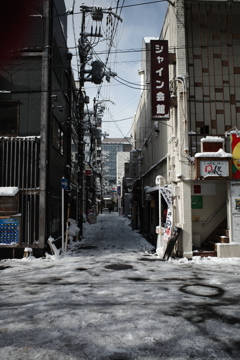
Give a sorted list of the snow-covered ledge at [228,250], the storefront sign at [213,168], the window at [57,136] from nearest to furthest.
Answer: the snow-covered ledge at [228,250]
the storefront sign at [213,168]
the window at [57,136]

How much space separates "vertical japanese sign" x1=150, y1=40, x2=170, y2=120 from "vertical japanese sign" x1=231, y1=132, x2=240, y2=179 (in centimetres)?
320

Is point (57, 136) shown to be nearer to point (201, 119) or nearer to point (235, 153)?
point (201, 119)

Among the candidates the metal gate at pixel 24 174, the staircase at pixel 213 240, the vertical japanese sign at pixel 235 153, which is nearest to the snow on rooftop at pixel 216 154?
the vertical japanese sign at pixel 235 153

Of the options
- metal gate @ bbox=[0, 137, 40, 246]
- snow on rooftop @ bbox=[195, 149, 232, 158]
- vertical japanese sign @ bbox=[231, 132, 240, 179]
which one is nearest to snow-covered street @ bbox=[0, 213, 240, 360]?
metal gate @ bbox=[0, 137, 40, 246]

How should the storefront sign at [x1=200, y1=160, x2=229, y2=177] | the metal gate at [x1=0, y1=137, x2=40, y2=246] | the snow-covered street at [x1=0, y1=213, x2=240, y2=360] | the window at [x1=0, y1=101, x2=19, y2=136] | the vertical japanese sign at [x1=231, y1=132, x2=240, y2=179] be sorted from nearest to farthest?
the snow-covered street at [x1=0, y1=213, x2=240, y2=360]
the storefront sign at [x1=200, y1=160, x2=229, y2=177]
the vertical japanese sign at [x1=231, y1=132, x2=240, y2=179]
the metal gate at [x1=0, y1=137, x2=40, y2=246]
the window at [x1=0, y1=101, x2=19, y2=136]

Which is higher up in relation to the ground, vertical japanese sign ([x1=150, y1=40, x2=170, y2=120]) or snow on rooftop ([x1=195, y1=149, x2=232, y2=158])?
vertical japanese sign ([x1=150, y1=40, x2=170, y2=120])

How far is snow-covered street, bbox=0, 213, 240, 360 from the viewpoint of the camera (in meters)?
3.97

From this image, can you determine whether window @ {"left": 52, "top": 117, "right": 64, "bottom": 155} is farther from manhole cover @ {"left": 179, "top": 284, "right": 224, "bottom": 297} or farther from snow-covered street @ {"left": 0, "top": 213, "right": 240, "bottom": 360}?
manhole cover @ {"left": 179, "top": 284, "right": 224, "bottom": 297}

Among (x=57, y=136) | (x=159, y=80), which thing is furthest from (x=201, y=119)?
(x=57, y=136)

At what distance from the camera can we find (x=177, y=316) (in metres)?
5.24

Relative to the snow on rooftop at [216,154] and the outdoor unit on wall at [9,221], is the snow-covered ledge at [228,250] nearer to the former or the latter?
the snow on rooftop at [216,154]

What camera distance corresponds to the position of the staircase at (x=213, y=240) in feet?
39.6

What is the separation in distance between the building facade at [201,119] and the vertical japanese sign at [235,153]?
0.06 meters

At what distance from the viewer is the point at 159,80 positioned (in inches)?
503
